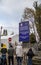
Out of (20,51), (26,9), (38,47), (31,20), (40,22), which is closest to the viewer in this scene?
(20,51)

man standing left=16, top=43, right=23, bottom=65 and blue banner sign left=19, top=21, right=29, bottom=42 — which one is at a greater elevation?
blue banner sign left=19, top=21, right=29, bottom=42

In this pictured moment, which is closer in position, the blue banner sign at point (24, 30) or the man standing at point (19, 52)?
the blue banner sign at point (24, 30)

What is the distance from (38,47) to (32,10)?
21.6m

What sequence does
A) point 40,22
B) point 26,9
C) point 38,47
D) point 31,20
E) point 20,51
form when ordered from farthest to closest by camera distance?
point 26,9
point 40,22
point 38,47
point 31,20
point 20,51

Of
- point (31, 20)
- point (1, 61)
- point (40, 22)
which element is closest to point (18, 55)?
point (1, 61)

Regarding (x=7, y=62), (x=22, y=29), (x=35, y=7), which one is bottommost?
(x=7, y=62)

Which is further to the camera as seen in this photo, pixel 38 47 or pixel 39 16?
pixel 39 16

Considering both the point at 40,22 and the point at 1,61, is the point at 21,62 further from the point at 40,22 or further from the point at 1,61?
the point at 40,22

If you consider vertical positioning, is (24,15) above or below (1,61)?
above

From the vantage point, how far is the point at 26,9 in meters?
54.4

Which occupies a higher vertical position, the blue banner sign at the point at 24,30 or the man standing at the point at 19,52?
the blue banner sign at the point at 24,30

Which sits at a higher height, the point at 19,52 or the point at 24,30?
the point at 24,30

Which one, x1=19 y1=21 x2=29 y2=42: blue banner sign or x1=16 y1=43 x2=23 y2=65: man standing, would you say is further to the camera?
x1=16 y1=43 x2=23 y2=65: man standing

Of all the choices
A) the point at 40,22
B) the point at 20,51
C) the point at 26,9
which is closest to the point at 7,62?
the point at 20,51
